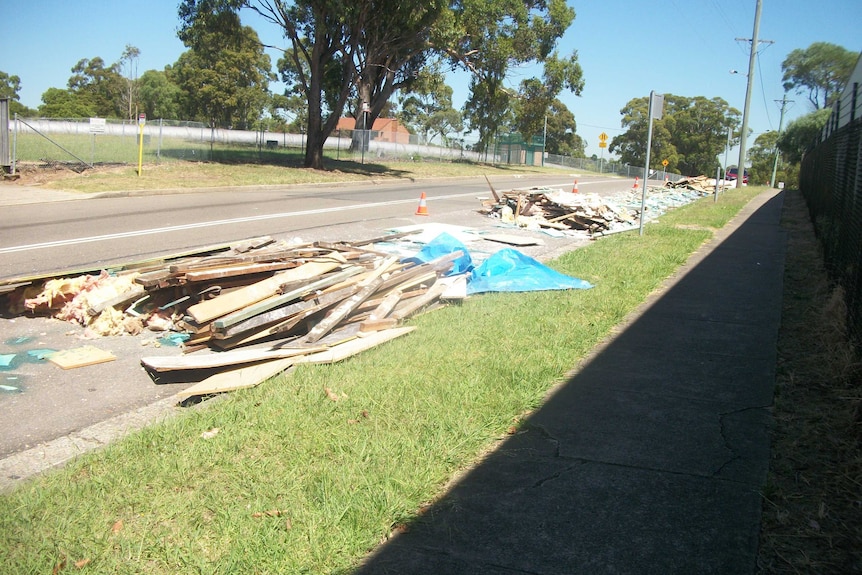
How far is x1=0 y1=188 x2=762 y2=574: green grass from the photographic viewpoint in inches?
122

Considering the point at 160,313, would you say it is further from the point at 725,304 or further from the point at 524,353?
the point at 725,304

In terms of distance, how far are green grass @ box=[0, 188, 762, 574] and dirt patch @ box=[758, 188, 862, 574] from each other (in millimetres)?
1631

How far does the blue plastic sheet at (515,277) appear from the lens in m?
9.01

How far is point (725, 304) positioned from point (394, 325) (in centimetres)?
427

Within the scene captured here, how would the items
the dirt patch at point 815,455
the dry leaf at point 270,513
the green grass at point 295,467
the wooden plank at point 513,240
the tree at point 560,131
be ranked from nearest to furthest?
1. the green grass at point 295,467
2. the dirt patch at point 815,455
3. the dry leaf at point 270,513
4. the wooden plank at point 513,240
5. the tree at point 560,131

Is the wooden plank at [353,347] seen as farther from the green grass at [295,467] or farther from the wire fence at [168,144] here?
the wire fence at [168,144]

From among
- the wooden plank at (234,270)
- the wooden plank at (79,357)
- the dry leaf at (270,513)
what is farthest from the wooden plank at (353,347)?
the dry leaf at (270,513)

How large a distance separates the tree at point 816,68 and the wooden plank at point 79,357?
235 feet

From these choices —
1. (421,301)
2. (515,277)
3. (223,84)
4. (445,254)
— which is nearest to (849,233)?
(515,277)

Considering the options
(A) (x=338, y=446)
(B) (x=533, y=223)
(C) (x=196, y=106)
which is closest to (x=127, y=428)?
(A) (x=338, y=446)

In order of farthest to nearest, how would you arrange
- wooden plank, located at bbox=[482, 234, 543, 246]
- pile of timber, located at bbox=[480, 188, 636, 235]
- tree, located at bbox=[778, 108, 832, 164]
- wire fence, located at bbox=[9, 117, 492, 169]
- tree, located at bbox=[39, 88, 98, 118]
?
1. tree, located at bbox=[39, 88, 98, 118]
2. tree, located at bbox=[778, 108, 832, 164]
3. wire fence, located at bbox=[9, 117, 492, 169]
4. pile of timber, located at bbox=[480, 188, 636, 235]
5. wooden plank, located at bbox=[482, 234, 543, 246]

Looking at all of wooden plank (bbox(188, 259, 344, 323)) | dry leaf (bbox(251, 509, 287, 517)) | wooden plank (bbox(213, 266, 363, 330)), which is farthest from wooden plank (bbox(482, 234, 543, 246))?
dry leaf (bbox(251, 509, 287, 517))

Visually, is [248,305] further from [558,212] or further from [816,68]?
[816,68]

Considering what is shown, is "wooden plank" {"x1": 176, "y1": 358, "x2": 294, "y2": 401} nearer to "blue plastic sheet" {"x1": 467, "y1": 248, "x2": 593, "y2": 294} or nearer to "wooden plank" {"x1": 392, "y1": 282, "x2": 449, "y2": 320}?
"wooden plank" {"x1": 392, "y1": 282, "x2": 449, "y2": 320}
